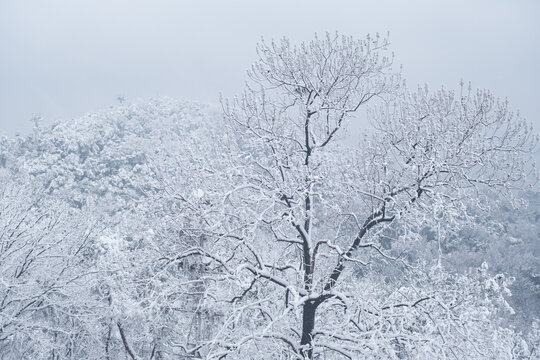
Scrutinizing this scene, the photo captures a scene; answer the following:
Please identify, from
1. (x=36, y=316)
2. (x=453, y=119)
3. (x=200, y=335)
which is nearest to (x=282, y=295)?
(x=200, y=335)

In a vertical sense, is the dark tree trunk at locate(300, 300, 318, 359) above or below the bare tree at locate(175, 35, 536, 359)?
below

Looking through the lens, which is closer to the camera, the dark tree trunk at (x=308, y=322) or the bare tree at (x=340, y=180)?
the bare tree at (x=340, y=180)

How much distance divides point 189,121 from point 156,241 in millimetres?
68015

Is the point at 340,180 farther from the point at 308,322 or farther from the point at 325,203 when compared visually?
the point at 308,322

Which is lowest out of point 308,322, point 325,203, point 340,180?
point 308,322

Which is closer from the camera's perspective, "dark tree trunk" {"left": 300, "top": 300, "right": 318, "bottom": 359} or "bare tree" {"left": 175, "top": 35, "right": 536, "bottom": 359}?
"bare tree" {"left": 175, "top": 35, "right": 536, "bottom": 359}

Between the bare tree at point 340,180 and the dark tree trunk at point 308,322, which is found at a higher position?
the bare tree at point 340,180

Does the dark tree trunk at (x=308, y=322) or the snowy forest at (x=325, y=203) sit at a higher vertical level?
the snowy forest at (x=325, y=203)

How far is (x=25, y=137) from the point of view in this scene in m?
64.7

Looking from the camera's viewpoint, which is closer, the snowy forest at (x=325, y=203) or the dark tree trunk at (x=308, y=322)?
the snowy forest at (x=325, y=203)

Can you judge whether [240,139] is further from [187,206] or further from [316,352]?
[316,352]

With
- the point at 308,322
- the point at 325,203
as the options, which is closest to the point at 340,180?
the point at 325,203

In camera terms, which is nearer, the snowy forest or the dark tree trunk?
the snowy forest

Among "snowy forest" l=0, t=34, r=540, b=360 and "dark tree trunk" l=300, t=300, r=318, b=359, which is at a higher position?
"snowy forest" l=0, t=34, r=540, b=360
